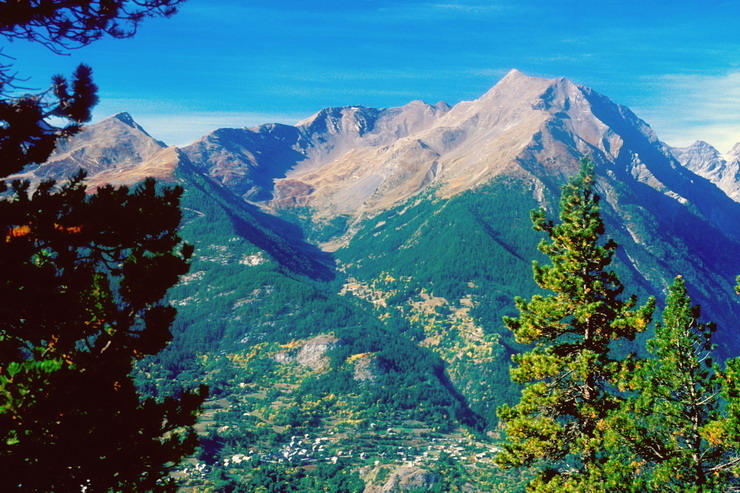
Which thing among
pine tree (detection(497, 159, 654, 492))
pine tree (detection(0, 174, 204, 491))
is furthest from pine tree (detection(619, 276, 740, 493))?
pine tree (detection(0, 174, 204, 491))

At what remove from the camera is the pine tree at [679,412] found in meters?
21.5

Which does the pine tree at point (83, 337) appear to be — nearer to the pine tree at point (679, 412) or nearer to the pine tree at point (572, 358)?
the pine tree at point (572, 358)

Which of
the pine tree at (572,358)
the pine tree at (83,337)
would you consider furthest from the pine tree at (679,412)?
the pine tree at (83,337)

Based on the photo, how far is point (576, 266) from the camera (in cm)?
2519

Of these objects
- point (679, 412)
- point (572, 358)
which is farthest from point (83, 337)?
point (679, 412)

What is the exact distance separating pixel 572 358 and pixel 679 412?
5267 millimetres

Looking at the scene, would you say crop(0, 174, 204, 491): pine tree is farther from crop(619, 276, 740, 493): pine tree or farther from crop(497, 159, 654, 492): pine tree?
crop(619, 276, 740, 493): pine tree

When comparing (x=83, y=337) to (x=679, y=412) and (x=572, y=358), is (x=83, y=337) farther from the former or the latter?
(x=679, y=412)

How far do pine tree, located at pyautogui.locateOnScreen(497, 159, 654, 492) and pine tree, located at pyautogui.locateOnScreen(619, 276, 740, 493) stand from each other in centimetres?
134

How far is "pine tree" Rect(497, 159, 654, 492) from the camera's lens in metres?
23.4

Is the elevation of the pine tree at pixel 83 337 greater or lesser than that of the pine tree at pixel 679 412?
greater

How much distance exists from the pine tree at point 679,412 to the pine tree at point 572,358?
134cm

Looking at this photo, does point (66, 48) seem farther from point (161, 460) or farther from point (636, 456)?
point (636, 456)

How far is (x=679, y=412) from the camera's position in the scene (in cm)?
2286
